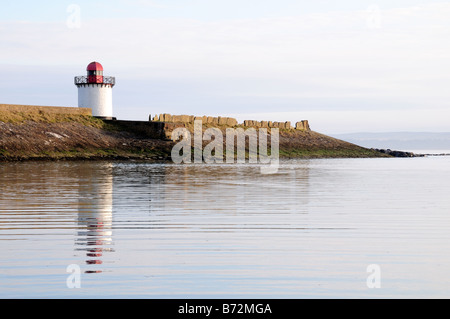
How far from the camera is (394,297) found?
21.9 ft

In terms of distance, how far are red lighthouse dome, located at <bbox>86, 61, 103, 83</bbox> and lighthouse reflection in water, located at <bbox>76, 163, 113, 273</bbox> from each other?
50169mm

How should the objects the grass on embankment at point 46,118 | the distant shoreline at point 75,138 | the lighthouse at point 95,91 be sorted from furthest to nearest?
1. the lighthouse at point 95,91
2. the grass on embankment at point 46,118
3. the distant shoreline at point 75,138

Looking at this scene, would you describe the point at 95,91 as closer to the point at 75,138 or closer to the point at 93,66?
the point at 93,66

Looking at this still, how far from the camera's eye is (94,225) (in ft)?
39.1

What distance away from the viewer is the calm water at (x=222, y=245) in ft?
23.1

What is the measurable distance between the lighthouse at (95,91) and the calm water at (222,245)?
51286mm

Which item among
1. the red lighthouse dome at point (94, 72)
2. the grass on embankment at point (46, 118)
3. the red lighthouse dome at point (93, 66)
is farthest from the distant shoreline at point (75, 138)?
the red lighthouse dome at point (93, 66)

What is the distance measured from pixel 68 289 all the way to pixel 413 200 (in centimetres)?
1337

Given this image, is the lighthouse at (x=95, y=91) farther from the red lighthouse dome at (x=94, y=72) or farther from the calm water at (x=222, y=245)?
the calm water at (x=222, y=245)

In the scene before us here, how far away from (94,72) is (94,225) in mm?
59820

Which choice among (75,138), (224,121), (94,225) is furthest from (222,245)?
(224,121)

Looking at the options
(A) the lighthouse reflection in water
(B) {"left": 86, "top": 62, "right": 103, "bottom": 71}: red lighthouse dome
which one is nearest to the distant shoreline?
(B) {"left": 86, "top": 62, "right": 103, "bottom": 71}: red lighthouse dome

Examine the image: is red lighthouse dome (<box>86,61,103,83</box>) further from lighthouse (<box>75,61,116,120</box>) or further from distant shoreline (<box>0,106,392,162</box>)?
distant shoreline (<box>0,106,392,162</box>)
